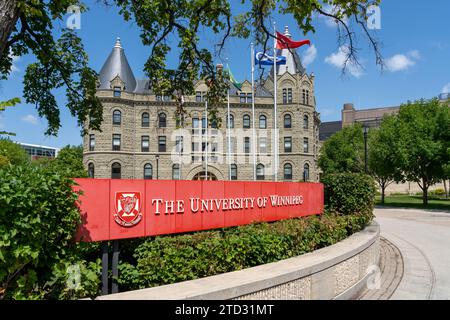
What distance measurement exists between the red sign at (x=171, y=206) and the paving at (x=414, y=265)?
3.08 metres

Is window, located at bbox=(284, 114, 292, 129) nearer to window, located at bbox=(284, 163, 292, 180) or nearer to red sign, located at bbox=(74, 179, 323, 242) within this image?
window, located at bbox=(284, 163, 292, 180)

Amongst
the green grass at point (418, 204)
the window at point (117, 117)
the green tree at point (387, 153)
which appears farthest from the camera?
the window at point (117, 117)

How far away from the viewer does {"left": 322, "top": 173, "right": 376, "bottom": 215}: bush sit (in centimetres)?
1137

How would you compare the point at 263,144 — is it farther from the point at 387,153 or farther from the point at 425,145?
the point at 425,145

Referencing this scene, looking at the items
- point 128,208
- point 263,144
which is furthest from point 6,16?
point 263,144

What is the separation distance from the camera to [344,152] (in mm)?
52000

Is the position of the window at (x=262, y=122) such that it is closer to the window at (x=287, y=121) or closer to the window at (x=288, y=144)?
the window at (x=287, y=121)

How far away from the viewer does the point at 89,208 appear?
5.04 meters

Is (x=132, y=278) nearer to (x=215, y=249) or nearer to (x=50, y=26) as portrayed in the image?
(x=215, y=249)

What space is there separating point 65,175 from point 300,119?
45667mm

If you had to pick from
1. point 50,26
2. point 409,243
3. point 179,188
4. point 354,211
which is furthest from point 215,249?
point 409,243

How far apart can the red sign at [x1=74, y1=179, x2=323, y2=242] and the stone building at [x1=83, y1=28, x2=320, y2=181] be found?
1396 inches

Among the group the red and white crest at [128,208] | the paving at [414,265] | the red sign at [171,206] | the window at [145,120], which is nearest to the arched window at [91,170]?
the window at [145,120]

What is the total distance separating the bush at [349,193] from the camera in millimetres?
11367
